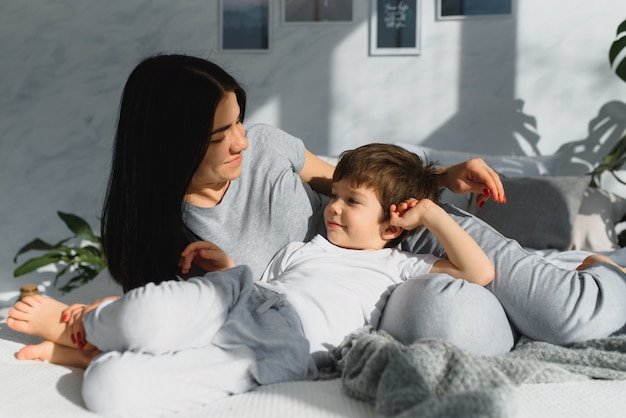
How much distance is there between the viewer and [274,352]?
1.44 m

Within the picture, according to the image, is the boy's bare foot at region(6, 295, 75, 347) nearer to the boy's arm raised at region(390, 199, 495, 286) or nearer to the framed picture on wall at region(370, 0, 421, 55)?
the boy's arm raised at region(390, 199, 495, 286)

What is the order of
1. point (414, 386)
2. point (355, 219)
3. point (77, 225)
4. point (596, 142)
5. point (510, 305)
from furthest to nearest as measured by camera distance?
point (77, 225) → point (596, 142) → point (355, 219) → point (510, 305) → point (414, 386)

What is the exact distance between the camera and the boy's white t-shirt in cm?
159

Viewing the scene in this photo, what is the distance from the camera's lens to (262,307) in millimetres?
1518

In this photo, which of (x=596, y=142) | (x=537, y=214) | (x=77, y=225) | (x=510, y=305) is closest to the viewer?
(x=510, y=305)

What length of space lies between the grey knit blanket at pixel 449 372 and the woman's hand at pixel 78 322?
479mm

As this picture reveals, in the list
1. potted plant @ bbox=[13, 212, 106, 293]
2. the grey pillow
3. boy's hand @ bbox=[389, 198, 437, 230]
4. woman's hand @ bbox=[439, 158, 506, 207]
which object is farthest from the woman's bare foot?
potted plant @ bbox=[13, 212, 106, 293]

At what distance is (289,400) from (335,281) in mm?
437

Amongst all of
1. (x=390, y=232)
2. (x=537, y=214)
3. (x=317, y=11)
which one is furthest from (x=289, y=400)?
(x=317, y=11)

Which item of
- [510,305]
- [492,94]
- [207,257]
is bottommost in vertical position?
[510,305]

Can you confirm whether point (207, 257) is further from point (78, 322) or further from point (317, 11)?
point (317, 11)

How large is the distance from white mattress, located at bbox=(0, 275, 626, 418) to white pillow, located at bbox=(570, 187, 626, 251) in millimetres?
1334

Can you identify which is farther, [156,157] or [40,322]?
[156,157]

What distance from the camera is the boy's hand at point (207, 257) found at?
1.70 meters
